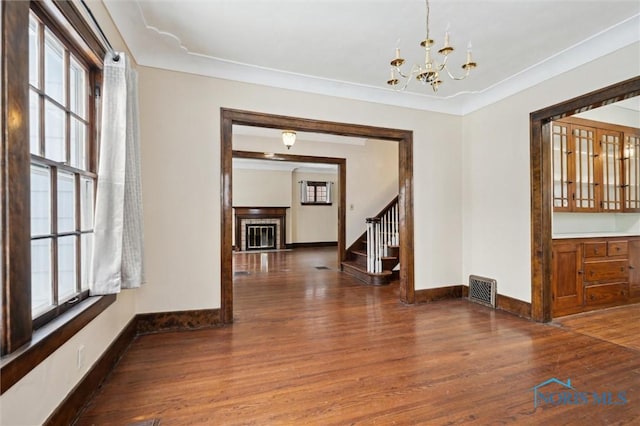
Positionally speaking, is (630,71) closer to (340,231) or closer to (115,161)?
(115,161)

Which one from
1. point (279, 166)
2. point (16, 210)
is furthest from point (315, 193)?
point (16, 210)

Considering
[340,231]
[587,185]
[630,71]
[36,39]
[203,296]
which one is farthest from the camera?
[340,231]

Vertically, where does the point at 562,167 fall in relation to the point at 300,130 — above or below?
below

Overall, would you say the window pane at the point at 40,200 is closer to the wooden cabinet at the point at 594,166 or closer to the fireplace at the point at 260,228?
the wooden cabinet at the point at 594,166

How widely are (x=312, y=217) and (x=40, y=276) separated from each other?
891 centimetres

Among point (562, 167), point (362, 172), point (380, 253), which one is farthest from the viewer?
point (362, 172)

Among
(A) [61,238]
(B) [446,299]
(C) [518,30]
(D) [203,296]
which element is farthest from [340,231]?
(A) [61,238]

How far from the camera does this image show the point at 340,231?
6.57 m

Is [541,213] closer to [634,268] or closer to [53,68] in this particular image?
[634,268]

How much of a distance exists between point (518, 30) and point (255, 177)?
8.08m

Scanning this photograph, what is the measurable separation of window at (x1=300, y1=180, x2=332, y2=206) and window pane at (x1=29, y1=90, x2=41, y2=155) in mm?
8791

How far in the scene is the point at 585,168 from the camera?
3.97 meters

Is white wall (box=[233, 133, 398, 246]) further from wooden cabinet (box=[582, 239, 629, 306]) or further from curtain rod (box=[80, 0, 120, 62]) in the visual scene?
curtain rod (box=[80, 0, 120, 62])

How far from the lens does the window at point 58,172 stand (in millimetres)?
1491
